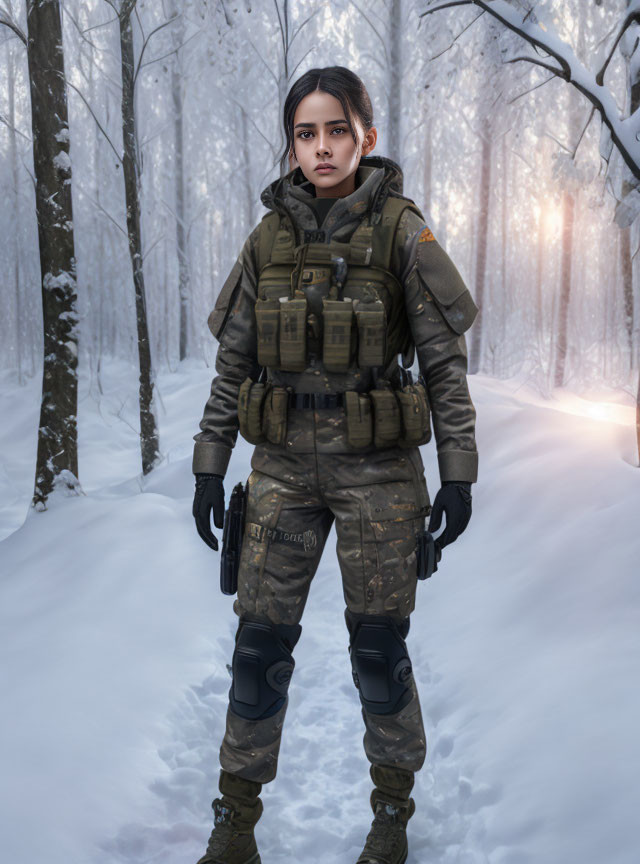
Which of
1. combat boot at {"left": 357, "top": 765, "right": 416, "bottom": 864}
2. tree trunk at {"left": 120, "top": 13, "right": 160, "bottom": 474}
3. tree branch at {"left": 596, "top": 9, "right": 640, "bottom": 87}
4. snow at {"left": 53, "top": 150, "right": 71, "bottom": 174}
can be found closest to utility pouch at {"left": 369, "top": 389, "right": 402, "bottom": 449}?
combat boot at {"left": 357, "top": 765, "right": 416, "bottom": 864}

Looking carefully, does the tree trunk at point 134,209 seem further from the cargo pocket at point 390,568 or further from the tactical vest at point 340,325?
the cargo pocket at point 390,568

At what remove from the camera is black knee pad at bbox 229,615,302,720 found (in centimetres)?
194

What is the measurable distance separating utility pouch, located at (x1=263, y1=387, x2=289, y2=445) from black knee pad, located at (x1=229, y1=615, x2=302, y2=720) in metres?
0.55

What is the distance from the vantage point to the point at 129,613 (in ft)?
10.7

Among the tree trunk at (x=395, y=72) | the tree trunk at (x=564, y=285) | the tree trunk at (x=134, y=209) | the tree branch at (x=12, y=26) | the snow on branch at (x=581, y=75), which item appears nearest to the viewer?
the snow on branch at (x=581, y=75)

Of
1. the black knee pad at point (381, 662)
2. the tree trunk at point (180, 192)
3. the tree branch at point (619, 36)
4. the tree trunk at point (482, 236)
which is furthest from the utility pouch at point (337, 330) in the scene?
the tree trunk at point (180, 192)

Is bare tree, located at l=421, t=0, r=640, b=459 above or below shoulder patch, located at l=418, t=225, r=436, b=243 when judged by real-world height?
above

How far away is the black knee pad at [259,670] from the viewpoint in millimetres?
1941

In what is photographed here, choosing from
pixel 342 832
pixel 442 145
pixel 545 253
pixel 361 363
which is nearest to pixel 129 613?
pixel 342 832

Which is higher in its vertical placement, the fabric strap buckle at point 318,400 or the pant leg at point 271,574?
the fabric strap buckle at point 318,400

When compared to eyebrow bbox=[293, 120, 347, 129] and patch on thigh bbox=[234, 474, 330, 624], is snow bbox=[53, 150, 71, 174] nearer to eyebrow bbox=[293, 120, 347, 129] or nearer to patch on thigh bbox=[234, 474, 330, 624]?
eyebrow bbox=[293, 120, 347, 129]

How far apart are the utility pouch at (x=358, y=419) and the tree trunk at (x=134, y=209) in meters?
4.73

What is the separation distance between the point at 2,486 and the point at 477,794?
22.6ft

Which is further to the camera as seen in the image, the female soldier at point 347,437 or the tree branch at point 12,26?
the tree branch at point 12,26
